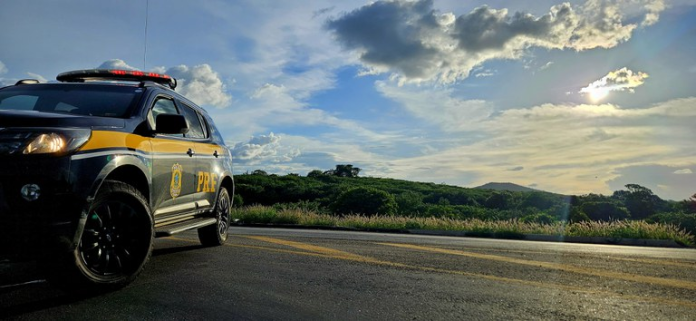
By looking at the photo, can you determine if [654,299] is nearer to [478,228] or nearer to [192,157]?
[192,157]

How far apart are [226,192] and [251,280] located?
341cm

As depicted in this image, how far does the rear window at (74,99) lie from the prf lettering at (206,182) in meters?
1.44

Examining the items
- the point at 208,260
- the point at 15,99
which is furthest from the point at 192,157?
the point at 15,99

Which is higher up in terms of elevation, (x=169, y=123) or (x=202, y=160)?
(x=169, y=123)

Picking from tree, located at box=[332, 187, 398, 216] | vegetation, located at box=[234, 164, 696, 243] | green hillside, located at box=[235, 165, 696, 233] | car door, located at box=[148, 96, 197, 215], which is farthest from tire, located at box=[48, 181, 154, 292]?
tree, located at box=[332, 187, 398, 216]

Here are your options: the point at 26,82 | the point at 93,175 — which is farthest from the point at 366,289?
the point at 26,82

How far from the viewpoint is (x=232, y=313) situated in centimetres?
357

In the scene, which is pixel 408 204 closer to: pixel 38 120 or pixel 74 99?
pixel 74 99

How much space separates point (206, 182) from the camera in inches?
269

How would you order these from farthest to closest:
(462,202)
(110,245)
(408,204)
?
(462,202)
(408,204)
(110,245)

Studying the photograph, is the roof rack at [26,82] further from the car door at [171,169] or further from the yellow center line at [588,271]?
the yellow center line at [588,271]

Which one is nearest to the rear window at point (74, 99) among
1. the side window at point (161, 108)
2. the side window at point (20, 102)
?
the side window at point (20, 102)

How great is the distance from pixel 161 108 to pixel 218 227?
2109mm

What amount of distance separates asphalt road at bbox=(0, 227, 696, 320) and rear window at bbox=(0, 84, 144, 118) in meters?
1.60
